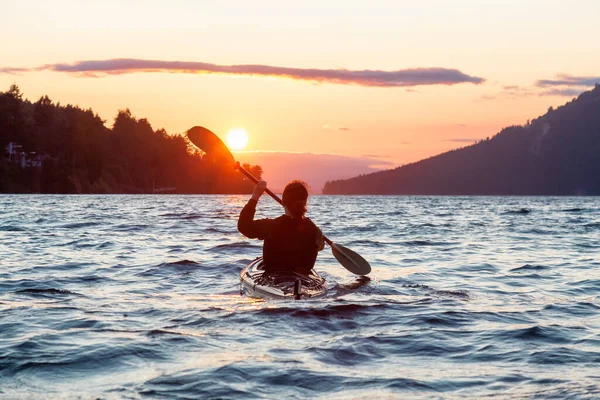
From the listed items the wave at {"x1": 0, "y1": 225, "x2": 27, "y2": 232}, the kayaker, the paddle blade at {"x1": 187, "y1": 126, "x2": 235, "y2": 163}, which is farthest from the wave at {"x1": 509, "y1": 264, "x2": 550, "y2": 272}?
the wave at {"x1": 0, "y1": 225, "x2": 27, "y2": 232}

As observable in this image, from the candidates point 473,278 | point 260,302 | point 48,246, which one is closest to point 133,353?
point 260,302

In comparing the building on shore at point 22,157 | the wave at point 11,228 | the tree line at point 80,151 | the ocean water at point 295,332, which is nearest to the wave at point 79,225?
the wave at point 11,228

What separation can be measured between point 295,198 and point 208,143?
536 centimetres

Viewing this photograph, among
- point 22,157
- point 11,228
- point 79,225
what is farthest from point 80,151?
point 11,228

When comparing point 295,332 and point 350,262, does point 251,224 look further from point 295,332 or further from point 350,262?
point 350,262

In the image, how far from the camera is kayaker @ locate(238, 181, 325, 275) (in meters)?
10.3

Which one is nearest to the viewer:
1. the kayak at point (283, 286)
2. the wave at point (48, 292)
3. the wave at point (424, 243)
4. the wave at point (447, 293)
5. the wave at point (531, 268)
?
the kayak at point (283, 286)

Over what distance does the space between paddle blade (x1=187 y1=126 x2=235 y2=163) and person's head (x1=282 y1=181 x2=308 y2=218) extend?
4936 millimetres

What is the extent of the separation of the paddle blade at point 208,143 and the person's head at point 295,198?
194 inches

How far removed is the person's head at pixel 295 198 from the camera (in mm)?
10250

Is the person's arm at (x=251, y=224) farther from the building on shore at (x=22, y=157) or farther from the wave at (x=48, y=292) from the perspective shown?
the building on shore at (x=22, y=157)

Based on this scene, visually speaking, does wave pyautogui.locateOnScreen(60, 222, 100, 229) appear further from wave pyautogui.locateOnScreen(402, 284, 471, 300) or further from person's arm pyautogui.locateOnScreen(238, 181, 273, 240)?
person's arm pyautogui.locateOnScreen(238, 181, 273, 240)

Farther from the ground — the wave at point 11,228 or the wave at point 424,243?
the wave at point 424,243

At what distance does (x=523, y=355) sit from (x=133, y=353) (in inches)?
160
